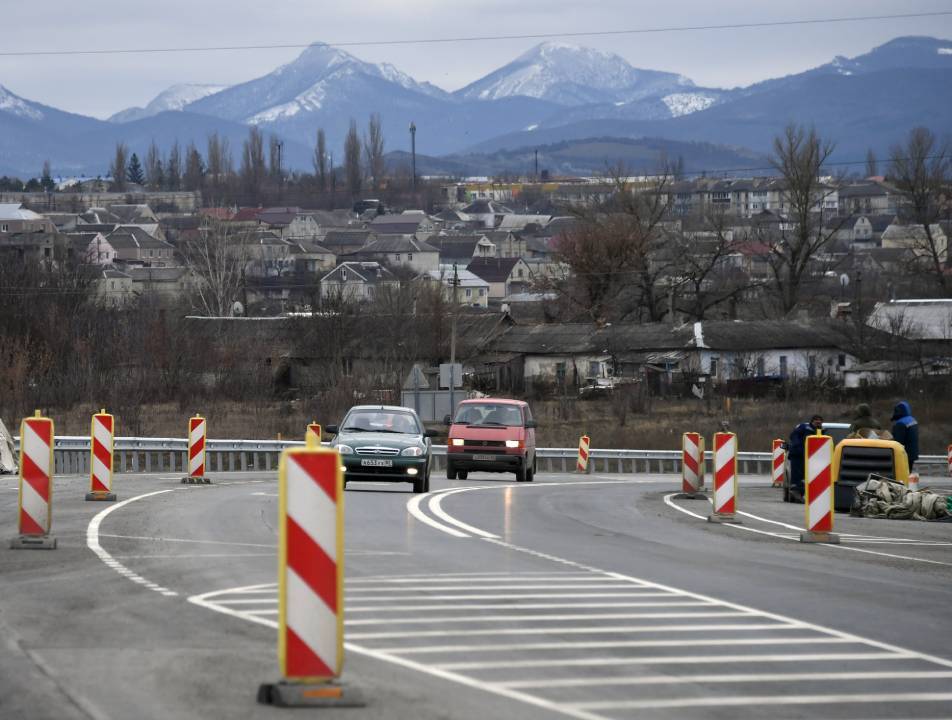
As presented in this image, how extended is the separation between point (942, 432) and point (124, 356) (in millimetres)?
35198

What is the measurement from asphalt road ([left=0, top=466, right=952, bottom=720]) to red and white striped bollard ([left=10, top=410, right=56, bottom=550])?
1.14 feet

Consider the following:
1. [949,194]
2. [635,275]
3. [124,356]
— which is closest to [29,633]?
[124,356]

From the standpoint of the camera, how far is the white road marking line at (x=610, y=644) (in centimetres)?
986

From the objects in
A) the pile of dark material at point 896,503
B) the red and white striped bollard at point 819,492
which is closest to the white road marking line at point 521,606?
the red and white striped bollard at point 819,492

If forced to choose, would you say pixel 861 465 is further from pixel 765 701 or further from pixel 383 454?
pixel 765 701

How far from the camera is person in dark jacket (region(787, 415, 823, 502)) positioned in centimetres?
2893

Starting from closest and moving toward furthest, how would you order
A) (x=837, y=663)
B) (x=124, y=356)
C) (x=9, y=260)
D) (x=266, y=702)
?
(x=266, y=702)
(x=837, y=663)
(x=124, y=356)
(x=9, y=260)

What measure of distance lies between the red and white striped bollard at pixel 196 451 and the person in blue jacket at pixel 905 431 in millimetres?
11479

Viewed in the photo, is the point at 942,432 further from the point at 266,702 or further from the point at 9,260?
the point at 266,702

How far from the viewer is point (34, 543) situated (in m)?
15.4

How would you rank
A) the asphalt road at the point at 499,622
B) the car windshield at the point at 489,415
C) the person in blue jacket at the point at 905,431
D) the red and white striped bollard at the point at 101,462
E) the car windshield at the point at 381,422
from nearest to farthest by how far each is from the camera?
the asphalt road at the point at 499,622
the red and white striped bollard at the point at 101,462
the person in blue jacket at the point at 905,431
the car windshield at the point at 381,422
the car windshield at the point at 489,415

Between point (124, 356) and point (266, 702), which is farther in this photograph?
point (124, 356)

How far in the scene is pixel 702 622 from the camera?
36.9 ft

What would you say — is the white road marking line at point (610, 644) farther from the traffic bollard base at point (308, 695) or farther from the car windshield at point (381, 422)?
the car windshield at point (381, 422)
